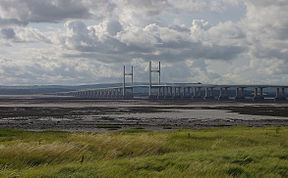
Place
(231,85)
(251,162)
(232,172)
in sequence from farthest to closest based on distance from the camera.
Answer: (231,85)
(251,162)
(232,172)

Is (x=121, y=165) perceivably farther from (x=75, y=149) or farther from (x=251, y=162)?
(x=251, y=162)

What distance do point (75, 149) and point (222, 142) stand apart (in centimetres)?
949

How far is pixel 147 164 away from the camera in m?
11.7

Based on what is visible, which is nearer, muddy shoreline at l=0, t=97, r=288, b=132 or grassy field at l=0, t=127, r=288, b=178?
grassy field at l=0, t=127, r=288, b=178

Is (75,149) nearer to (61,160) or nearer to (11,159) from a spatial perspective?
(61,160)

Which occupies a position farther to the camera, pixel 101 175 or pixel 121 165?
pixel 121 165

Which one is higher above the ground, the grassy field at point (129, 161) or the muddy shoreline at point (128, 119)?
the grassy field at point (129, 161)

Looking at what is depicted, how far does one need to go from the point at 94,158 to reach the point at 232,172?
19.4 ft

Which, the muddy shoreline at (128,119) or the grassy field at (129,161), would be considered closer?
the grassy field at (129,161)

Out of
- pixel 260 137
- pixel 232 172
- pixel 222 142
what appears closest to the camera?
pixel 232 172

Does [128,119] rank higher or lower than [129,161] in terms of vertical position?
lower

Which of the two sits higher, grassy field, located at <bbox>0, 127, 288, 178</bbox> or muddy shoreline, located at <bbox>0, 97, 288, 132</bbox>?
grassy field, located at <bbox>0, 127, 288, 178</bbox>

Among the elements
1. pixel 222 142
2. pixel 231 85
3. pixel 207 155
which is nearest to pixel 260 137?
pixel 222 142

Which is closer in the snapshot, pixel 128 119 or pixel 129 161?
pixel 129 161
